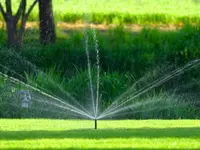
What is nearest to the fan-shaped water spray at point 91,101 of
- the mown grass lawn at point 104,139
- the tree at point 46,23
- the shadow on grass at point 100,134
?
the tree at point 46,23

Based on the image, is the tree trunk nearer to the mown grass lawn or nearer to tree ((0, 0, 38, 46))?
tree ((0, 0, 38, 46))

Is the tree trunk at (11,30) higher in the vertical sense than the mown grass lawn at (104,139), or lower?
lower

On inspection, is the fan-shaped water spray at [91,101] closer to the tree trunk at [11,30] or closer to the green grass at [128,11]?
the tree trunk at [11,30]

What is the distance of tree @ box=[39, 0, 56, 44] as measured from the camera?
23.1 m

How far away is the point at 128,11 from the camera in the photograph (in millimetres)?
31438

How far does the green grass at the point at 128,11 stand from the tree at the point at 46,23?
5.25 m

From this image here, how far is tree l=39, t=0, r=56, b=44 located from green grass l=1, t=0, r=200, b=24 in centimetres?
525

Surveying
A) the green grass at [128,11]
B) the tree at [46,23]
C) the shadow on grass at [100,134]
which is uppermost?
the shadow on grass at [100,134]

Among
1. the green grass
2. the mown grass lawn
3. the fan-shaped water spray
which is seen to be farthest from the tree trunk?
the mown grass lawn

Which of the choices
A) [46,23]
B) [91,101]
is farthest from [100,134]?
[46,23]

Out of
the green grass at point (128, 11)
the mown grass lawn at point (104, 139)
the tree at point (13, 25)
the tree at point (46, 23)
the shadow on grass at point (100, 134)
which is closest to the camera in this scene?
the mown grass lawn at point (104, 139)

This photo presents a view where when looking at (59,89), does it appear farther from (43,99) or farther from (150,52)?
(150,52)

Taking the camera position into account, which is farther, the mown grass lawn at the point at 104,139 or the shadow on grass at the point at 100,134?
the shadow on grass at the point at 100,134

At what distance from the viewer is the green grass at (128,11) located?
1174 inches
